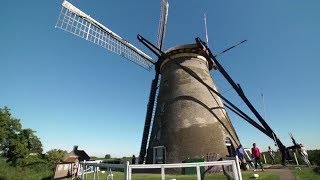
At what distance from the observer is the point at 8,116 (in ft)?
124

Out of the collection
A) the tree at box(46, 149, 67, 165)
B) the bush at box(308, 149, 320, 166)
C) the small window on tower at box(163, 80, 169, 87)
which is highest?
the small window on tower at box(163, 80, 169, 87)

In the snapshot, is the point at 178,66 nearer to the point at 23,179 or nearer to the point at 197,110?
the point at 197,110

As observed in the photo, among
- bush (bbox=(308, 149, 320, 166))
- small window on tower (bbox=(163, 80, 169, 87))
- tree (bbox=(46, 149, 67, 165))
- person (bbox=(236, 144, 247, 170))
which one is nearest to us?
person (bbox=(236, 144, 247, 170))

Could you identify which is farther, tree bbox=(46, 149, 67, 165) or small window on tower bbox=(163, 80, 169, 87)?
tree bbox=(46, 149, 67, 165)

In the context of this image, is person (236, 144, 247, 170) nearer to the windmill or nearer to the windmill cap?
the windmill

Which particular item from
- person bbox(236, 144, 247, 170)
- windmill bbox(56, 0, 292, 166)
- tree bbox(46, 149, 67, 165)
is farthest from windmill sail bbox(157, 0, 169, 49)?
tree bbox(46, 149, 67, 165)

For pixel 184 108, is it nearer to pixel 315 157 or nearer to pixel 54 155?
pixel 315 157

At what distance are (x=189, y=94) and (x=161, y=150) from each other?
4.28 m

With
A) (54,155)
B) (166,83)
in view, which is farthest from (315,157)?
(54,155)

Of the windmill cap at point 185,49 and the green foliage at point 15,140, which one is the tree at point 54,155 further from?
the windmill cap at point 185,49

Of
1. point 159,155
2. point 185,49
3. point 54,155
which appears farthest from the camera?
point 54,155

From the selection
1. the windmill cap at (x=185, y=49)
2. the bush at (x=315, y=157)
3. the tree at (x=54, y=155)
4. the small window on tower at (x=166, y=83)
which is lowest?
the bush at (x=315, y=157)

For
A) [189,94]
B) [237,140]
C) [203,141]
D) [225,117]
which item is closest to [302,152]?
[237,140]

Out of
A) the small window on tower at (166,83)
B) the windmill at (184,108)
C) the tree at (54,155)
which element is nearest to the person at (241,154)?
the windmill at (184,108)
